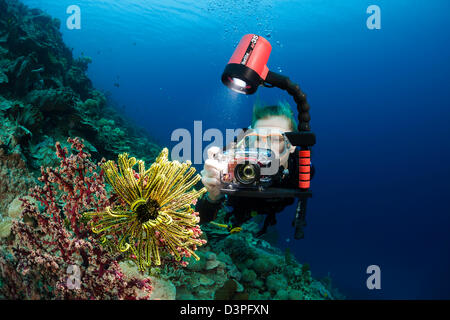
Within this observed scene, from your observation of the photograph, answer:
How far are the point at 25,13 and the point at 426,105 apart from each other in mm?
71501

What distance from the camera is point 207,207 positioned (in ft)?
9.10

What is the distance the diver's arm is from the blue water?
98.5 feet

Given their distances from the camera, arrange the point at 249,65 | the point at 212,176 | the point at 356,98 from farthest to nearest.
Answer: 1. the point at 356,98
2. the point at 212,176
3. the point at 249,65

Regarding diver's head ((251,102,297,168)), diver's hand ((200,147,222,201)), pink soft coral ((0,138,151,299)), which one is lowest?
pink soft coral ((0,138,151,299))

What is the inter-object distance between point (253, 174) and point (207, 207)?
0.79 m

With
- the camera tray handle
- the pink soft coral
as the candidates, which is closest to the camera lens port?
the camera tray handle

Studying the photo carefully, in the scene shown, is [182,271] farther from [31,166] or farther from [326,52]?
[326,52]

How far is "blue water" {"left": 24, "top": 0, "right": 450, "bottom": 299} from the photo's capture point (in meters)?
32.7

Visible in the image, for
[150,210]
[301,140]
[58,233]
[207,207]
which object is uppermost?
[301,140]

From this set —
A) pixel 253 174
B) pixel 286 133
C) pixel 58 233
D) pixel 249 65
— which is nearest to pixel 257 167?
pixel 253 174

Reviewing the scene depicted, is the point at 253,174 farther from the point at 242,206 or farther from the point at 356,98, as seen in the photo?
the point at 356,98

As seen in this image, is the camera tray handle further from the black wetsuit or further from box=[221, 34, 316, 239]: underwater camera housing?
the black wetsuit

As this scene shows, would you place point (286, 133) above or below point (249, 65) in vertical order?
below

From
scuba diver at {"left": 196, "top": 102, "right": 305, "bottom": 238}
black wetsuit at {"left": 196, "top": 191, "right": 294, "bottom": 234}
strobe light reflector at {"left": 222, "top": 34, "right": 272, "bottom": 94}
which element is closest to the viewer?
strobe light reflector at {"left": 222, "top": 34, "right": 272, "bottom": 94}
